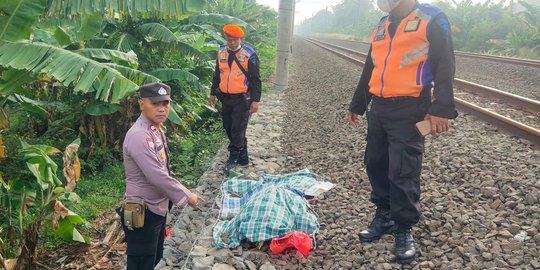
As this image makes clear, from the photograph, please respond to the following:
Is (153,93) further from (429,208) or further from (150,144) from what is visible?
(429,208)

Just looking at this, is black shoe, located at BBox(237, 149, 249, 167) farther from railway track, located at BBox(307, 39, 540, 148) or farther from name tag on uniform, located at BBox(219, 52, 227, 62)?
railway track, located at BBox(307, 39, 540, 148)

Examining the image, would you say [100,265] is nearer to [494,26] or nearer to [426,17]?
[426,17]

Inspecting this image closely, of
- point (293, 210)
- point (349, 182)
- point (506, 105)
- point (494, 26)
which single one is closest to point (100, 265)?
point (293, 210)

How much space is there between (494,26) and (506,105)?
18606mm

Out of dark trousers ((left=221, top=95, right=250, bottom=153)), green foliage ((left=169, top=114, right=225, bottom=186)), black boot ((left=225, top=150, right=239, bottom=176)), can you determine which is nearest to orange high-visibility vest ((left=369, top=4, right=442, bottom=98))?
dark trousers ((left=221, top=95, right=250, bottom=153))

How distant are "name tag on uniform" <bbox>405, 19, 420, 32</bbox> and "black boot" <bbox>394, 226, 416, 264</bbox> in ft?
5.00

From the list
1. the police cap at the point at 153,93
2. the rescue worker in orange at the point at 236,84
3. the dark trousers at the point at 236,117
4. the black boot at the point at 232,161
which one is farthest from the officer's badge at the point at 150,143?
the black boot at the point at 232,161

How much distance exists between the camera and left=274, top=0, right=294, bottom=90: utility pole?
11172 mm

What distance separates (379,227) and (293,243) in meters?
0.77

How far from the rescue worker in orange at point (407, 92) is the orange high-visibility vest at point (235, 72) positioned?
7.09 ft

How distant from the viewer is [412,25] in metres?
2.96

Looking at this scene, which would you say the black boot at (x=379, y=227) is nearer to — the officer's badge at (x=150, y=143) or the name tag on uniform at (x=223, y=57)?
the officer's badge at (x=150, y=143)

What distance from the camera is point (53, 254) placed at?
14.3ft

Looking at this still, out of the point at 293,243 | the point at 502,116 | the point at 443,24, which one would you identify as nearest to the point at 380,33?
the point at 443,24
